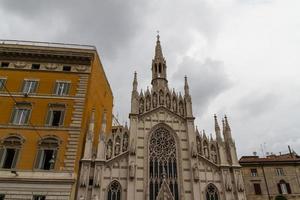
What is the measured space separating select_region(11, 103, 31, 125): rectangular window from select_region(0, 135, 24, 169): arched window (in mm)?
1727

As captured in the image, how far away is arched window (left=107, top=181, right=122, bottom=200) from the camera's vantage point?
83.8 feet

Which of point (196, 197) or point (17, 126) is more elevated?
point (17, 126)

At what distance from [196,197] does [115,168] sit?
889 cm

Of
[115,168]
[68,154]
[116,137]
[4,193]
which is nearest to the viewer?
[4,193]

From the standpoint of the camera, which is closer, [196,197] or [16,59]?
[196,197]

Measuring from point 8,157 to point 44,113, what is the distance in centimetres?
528

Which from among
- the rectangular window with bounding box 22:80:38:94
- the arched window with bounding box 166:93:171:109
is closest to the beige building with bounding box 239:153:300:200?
Result: the arched window with bounding box 166:93:171:109

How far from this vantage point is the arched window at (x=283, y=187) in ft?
116

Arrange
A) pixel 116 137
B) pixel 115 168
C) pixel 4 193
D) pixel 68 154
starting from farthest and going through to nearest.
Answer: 1. pixel 116 137
2. pixel 115 168
3. pixel 68 154
4. pixel 4 193

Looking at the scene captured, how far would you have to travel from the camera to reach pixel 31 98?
27.2 metres

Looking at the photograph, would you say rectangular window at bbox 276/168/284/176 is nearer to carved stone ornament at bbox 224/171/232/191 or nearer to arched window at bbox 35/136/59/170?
carved stone ornament at bbox 224/171/232/191

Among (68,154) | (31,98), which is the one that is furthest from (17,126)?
(68,154)

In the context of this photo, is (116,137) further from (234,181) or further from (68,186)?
(234,181)

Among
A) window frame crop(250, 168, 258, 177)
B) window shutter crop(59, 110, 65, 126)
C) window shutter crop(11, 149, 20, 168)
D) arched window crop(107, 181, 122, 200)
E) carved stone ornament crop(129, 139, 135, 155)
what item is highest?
window shutter crop(59, 110, 65, 126)
